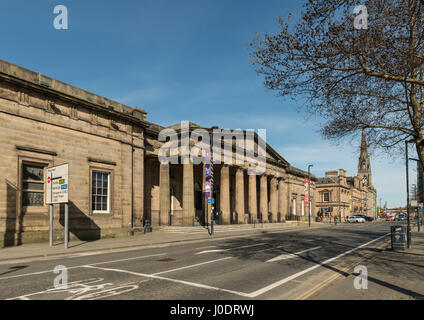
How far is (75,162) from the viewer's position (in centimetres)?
2514

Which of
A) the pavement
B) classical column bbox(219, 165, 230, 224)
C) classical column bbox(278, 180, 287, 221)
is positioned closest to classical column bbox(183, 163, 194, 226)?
classical column bbox(219, 165, 230, 224)

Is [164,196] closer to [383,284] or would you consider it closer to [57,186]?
[57,186]

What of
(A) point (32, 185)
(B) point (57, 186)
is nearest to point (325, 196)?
(A) point (32, 185)

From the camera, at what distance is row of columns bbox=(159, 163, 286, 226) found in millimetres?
35812

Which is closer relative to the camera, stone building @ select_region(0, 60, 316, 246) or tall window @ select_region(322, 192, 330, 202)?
stone building @ select_region(0, 60, 316, 246)

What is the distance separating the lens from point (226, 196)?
43500mm

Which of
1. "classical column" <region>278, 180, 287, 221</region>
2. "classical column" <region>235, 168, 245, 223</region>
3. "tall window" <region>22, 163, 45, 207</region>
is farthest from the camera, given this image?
"classical column" <region>278, 180, 287, 221</region>

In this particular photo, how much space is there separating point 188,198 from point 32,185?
1688 centimetres

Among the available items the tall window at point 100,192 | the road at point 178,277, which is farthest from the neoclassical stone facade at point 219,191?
the road at point 178,277

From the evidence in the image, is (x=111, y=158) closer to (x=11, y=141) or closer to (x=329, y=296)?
(x=11, y=141)

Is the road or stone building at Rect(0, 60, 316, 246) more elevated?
stone building at Rect(0, 60, 316, 246)

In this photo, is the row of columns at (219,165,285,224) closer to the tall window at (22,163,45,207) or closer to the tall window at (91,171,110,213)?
the tall window at (91,171,110,213)
